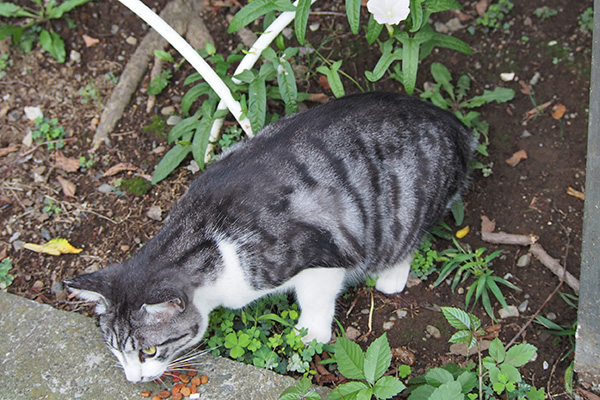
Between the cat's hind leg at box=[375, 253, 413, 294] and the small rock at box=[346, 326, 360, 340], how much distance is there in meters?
0.28

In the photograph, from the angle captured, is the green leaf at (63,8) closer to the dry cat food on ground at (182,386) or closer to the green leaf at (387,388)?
the dry cat food on ground at (182,386)

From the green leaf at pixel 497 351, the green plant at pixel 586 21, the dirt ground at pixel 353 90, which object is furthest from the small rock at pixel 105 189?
the green plant at pixel 586 21

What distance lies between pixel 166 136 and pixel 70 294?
1208 mm

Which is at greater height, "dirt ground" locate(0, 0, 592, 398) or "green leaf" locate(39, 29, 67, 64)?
"green leaf" locate(39, 29, 67, 64)

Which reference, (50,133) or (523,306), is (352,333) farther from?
(50,133)

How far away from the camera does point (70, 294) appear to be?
3.37 m

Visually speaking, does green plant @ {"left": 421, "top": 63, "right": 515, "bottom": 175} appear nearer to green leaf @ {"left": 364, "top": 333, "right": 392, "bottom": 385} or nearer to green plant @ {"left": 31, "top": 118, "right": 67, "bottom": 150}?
green leaf @ {"left": 364, "top": 333, "right": 392, "bottom": 385}

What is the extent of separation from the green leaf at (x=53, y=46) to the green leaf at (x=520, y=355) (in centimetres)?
358

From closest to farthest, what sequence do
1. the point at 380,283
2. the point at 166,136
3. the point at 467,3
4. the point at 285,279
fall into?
the point at 285,279 < the point at 380,283 < the point at 166,136 < the point at 467,3

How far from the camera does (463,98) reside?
394cm

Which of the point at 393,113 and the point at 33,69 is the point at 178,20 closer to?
the point at 33,69

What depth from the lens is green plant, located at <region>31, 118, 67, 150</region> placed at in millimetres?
3957

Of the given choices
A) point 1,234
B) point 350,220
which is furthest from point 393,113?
point 1,234

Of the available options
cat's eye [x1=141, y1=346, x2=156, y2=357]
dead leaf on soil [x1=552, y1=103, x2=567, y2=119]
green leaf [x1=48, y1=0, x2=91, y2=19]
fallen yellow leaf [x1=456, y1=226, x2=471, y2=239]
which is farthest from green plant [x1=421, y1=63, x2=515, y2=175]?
green leaf [x1=48, y1=0, x2=91, y2=19]
